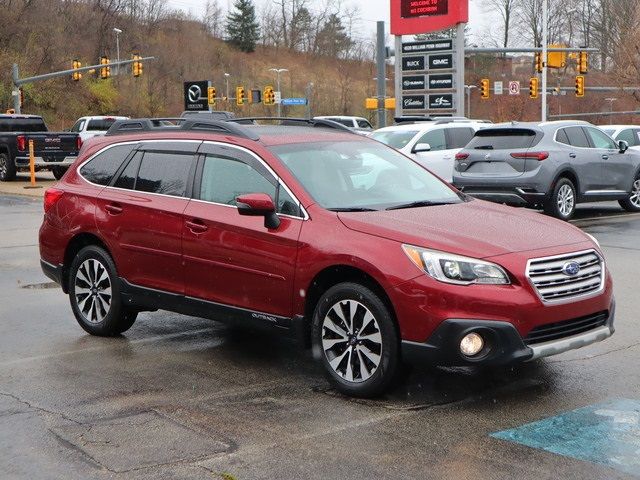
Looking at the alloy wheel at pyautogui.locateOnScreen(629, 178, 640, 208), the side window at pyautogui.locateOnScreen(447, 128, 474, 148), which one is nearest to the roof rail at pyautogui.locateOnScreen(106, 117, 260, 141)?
the alloy wheel at pyautogui.locateOnScreen(629, 178, 640, 208)

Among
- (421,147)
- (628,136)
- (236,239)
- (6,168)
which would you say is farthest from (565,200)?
(6,168)

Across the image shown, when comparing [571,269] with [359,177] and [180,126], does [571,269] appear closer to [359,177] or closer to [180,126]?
[359,177]

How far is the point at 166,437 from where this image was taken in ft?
17.0

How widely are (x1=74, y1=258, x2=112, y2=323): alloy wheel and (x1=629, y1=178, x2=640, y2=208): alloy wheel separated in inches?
491

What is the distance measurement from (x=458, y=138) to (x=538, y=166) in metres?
4.29

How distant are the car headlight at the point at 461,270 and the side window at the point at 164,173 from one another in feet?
7.35

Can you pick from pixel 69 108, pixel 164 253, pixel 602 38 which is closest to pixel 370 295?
pixel 164 253

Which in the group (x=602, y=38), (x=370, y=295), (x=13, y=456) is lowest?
(x=13, y=456)

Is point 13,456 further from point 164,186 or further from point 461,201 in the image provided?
point 461,201

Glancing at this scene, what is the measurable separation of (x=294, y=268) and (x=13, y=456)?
204 centimetres

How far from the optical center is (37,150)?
28.2 meters

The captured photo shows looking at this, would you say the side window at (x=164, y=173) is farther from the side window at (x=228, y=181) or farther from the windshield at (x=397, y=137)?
the windshield at (x=397, y=137)

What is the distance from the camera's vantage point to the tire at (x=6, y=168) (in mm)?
29234

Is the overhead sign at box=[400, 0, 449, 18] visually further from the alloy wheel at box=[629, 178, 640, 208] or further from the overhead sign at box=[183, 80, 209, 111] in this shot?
the alloy wheel at box=[629, 178, 640, 208]
